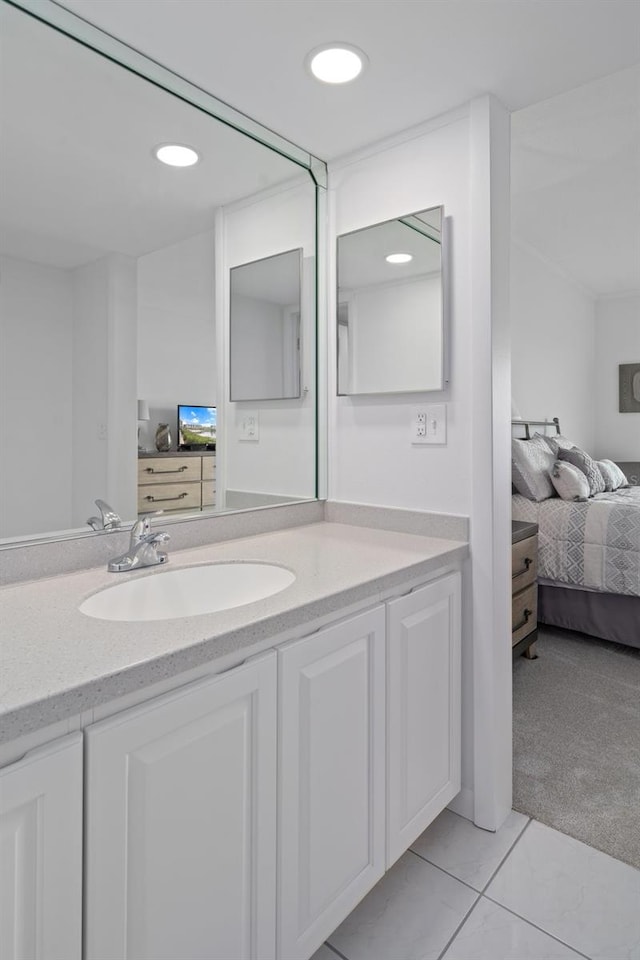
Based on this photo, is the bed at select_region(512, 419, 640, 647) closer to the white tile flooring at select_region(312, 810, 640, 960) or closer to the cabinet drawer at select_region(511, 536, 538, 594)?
the cabinet drawer at select_region(511, 536, 538, 594)

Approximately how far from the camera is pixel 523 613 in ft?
9.21

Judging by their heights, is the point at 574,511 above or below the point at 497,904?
above

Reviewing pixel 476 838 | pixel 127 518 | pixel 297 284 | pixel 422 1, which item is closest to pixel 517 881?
pixel 476 838

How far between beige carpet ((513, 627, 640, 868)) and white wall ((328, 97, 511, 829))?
223mm

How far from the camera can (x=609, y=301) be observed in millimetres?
5949

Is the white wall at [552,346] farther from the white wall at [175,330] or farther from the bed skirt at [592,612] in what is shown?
the white wall at [175,330]

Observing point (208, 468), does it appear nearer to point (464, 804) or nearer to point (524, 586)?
point (464, 804)

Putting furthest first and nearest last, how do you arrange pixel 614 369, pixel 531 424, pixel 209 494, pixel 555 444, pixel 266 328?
1. pixel 614 369
2. pixel 531 424
3. pixel 555 444
4. pixel 266 328
5. pixel 209 494

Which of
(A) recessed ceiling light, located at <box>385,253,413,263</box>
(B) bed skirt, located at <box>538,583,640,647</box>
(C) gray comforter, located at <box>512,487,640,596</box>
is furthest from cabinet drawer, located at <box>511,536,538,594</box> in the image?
(A) recessed ceiling light, located at <box>385,253,413,263</box>

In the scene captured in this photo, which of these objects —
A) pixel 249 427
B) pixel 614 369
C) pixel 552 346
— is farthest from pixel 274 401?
pixel 614 369

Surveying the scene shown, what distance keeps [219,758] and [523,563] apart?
7.17 feet

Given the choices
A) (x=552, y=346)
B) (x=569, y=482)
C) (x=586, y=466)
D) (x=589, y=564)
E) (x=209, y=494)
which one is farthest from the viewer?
(x=552, y=346)

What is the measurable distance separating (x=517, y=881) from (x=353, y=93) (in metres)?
2.23

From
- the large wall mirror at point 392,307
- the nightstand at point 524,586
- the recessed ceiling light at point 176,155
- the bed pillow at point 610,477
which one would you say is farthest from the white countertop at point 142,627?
the bed pillow at point 610,477
